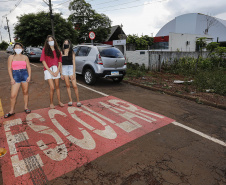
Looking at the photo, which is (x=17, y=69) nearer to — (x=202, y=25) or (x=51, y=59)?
(x=51, y=59)

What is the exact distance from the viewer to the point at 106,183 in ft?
→ 7.27

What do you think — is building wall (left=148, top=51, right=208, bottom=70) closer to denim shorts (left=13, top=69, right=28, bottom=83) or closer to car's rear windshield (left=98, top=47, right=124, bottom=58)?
car's rear windshield (left=98, top=47, right=124, bottom=58)

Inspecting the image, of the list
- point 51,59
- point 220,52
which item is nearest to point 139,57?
point 220,52

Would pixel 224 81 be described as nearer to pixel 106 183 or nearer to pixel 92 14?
pixel 106 183

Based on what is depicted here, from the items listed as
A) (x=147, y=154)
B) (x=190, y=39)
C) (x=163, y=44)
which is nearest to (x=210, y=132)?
(x=147, y=154)

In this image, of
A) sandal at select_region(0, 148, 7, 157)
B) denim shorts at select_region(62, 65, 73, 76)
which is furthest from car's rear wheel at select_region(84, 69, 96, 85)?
sandal at select_region(0, 148, 7, 157)

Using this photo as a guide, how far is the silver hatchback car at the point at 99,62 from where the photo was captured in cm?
690

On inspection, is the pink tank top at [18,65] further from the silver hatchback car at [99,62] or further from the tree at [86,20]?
the tree at [86,20]

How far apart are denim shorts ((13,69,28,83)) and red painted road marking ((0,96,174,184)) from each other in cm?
92

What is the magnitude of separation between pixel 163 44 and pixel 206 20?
20390mm

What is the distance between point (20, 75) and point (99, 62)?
3.36m

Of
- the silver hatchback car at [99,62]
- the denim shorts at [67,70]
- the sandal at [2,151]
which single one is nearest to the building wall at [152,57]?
the silver hatchback car at [99,62]

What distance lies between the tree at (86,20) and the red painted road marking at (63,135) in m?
35.0

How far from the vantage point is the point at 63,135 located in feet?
11.0
